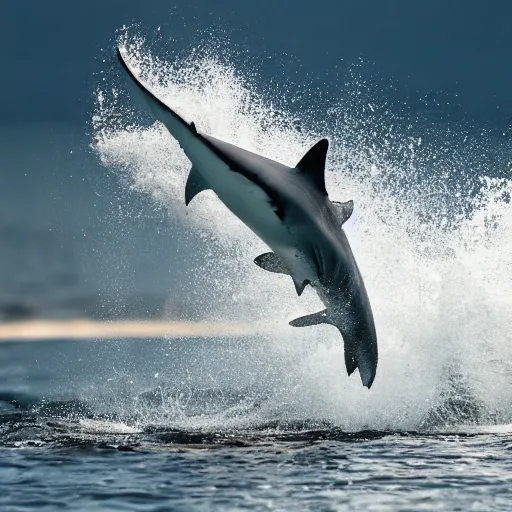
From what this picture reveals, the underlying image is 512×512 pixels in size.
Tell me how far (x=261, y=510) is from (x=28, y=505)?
207cm

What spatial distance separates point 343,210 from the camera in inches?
478

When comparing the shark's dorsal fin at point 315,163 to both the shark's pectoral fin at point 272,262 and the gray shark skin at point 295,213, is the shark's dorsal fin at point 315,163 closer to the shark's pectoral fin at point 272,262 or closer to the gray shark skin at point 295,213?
the gray shark skin at point 295,213

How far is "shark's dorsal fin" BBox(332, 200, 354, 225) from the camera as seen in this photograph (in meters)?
12.0

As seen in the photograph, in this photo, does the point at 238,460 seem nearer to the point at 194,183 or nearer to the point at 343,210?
the point at 194,183

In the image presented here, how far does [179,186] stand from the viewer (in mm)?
16500

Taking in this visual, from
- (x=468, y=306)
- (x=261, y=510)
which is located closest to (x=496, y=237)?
(x=468, y=306)

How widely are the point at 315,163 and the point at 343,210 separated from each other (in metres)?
1.18

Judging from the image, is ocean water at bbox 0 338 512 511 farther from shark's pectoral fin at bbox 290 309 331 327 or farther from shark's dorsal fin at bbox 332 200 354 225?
shark's dorsal fin at bbox 332 200 354 225

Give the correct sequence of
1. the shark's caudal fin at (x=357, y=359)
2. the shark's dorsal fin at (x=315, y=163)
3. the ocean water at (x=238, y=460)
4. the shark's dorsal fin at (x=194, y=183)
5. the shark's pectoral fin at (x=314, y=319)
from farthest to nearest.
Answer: the shark's caudal fin at (x=357, y=359), the shark's pectoral fin at (x=314, y=319), the shark's dorsal fin at (x=315, y=163), the shark's dorsal fin at (x=194, y=183), the ocean water at (x=238, y=460)

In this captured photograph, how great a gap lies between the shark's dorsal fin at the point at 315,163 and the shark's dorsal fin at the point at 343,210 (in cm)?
71

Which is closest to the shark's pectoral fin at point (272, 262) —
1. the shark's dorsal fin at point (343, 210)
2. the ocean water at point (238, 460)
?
the shark's dorsal fin at point (343, 210)

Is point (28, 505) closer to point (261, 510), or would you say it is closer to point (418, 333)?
point (261, 510)

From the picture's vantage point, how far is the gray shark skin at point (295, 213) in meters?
9.73

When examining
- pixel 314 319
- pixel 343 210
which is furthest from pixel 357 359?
pixel 343 210
